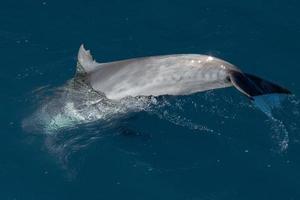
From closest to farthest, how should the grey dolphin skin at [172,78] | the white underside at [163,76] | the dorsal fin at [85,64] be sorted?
the grey dolphin skin at [172,78] < the white underside at [163,76] < the dorsal fin at [85,64]

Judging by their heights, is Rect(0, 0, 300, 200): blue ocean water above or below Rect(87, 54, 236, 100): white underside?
below

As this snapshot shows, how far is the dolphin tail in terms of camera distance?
11.8 m

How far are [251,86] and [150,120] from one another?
3.50 metres

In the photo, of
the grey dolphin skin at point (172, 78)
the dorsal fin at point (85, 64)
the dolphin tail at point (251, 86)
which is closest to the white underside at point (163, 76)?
the grey dolphin skin at point (172, 78)

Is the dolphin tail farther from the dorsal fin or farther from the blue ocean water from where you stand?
the dorsal fin

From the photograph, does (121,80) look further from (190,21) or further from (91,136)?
(190,21)

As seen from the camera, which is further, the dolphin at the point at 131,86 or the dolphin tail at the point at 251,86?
the dolphin at the point at 131,86

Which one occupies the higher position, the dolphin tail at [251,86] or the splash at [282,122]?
the dolphin tail at [251,86]

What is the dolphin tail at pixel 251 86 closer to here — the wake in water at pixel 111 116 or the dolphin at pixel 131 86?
the dolphin at pixel 131 86

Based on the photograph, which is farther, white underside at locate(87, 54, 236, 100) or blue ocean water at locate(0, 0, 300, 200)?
blue ocean water at locate(0, 0, 300, 200)

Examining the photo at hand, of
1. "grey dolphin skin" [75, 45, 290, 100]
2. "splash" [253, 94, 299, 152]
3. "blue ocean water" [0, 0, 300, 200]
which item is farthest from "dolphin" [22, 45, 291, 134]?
"splash" [253, 94, 299, 152]

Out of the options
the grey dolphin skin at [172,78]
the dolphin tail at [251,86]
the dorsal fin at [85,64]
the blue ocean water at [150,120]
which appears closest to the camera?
the dolphin tail at [251,86]

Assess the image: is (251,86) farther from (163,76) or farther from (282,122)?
(282,122)

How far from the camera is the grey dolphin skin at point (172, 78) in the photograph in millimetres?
12125
